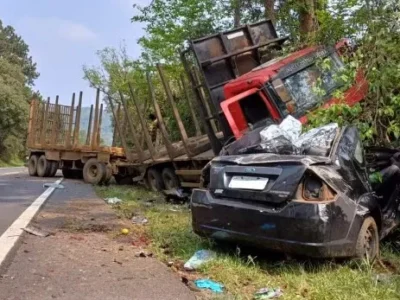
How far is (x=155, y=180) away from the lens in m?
12.3

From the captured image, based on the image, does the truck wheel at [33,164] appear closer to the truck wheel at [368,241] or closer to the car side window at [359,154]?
the car side window at [359,154]

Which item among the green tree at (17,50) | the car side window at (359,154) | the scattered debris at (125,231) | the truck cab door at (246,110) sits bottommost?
the scattered debris at (125,231)

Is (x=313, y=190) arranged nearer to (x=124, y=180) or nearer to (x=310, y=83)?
(x=310, y=83)

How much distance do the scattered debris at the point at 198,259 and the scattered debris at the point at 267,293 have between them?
0.85 m

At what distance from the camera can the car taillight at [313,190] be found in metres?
4.13

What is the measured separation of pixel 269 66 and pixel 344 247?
4.18 metres

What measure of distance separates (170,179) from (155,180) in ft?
2.67

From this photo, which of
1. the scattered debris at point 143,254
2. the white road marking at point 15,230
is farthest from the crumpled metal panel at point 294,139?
the white road marking at point 15,230

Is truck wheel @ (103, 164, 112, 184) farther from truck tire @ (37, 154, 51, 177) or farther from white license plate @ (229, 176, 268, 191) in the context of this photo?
white license plate @ (229, 176, 268, 191)

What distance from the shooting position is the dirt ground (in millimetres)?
3602

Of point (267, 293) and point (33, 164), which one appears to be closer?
point (267, 293)

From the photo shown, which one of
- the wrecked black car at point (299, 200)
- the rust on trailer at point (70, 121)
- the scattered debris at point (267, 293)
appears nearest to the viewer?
the scattered debris at point (267, 293)

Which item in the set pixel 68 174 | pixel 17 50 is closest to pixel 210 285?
pixel 68 174

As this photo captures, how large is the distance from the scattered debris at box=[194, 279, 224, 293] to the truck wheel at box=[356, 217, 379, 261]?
1.41m
